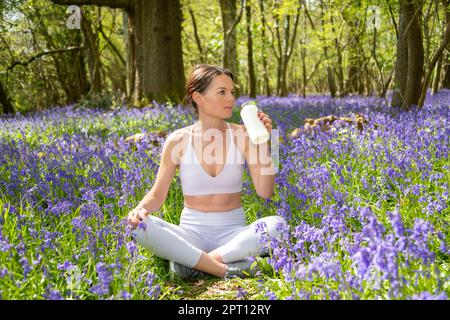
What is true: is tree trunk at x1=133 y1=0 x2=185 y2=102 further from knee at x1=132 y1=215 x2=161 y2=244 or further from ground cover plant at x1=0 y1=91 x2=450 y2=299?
knee at x1=132 y1=215 x2=161 y2=244

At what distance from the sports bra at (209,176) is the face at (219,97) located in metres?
0.30

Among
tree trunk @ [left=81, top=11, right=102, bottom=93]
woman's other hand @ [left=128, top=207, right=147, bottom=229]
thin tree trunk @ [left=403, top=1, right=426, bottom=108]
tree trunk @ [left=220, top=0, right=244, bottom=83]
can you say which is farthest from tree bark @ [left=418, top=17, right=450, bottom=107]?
tree trunk @ [left=81, top=11, right=102, bottom=93]

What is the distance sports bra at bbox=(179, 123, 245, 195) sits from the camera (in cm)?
392

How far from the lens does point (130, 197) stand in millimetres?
4477

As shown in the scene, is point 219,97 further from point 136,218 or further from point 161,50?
point 161,50

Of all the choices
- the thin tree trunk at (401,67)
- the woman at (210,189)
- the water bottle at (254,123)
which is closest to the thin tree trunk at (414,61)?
the thin tree trunk at (401,67)

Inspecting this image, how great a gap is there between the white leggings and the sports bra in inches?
7.3

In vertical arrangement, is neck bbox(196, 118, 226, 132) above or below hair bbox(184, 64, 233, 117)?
below

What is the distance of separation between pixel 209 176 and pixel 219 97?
0.63 meters

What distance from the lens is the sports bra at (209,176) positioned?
3.92 meters

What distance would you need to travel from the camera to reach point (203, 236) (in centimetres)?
393

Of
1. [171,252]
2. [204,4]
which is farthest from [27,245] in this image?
[204,4]

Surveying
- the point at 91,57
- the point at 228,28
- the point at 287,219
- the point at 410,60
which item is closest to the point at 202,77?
the point at 287,219
